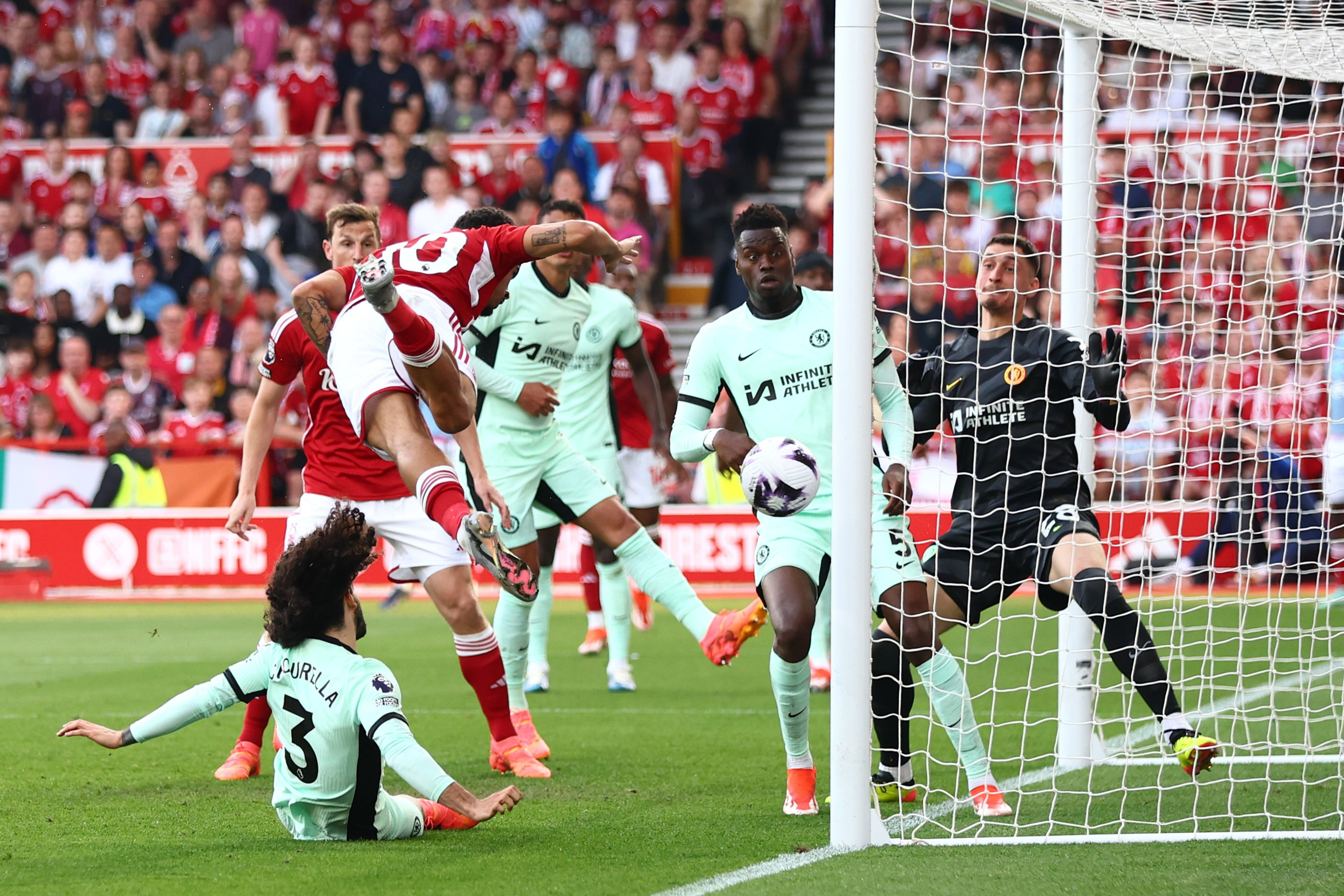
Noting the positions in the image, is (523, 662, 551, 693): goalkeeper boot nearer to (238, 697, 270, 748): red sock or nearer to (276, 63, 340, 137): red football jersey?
(238, 697, 270, 748): red sock

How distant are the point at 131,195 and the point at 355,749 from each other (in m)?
16.1

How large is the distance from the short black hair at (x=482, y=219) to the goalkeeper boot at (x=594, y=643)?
495 cm

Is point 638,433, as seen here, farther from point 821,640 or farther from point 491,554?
point 491,554

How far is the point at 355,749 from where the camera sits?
483 centimetres

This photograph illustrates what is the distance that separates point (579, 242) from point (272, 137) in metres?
15.5

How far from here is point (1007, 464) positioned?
6.00 m

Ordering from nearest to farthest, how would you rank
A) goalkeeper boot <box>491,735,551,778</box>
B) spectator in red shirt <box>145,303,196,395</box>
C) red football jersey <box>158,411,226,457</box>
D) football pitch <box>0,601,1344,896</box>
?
football pitch <box>0,601,1344,896</box> < goalkeeper boot <box>491,735,551,778</box> < red football jersey <box>158,411,226,457</box> < spectator in red shirt <box>145,303,196,395</box>

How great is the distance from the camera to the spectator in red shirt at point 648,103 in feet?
62.4

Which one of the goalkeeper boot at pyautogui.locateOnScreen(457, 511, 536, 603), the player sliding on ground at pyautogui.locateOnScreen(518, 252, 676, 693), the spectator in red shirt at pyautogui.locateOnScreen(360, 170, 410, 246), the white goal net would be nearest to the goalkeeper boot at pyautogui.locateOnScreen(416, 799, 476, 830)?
the goalkeeper boot at pyautogui.locateOnScreen(457, 511, 536, 603)

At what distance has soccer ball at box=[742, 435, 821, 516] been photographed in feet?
17.7

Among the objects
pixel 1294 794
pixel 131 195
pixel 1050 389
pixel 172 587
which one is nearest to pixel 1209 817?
pixel 1294 794

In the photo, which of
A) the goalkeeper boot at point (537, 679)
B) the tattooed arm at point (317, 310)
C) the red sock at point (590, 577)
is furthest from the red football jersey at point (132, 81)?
the tattooed arm at point (317, 310)

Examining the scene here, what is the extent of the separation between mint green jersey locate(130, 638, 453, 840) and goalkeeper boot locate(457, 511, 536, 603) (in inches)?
21.3

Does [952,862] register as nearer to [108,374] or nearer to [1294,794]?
[1294,794]
